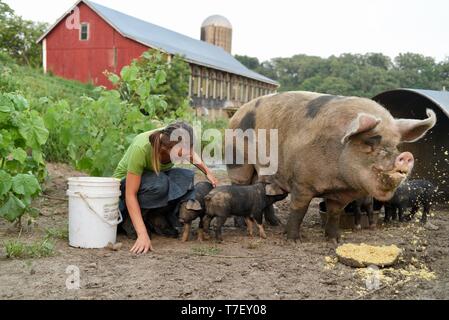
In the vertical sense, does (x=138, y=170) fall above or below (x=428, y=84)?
below

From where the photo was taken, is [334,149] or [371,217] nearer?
[334,149]

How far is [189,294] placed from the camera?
3674mm

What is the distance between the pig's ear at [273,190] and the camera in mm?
5734

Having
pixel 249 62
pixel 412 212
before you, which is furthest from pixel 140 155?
pixel 249 62

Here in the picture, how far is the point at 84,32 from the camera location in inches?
1047

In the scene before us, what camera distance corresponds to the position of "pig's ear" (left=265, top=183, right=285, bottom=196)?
5.73 metres

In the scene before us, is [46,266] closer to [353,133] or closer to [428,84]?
[353,133]

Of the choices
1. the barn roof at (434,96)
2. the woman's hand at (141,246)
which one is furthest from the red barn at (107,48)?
the woman's hand at (141,246)

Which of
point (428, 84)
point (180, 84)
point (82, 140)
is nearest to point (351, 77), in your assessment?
point (428, 84)

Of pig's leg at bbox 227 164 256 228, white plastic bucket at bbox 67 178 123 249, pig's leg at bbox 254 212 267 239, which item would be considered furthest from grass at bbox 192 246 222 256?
pig's leg at bbox 227 164 256 228

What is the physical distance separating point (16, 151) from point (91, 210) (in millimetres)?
937

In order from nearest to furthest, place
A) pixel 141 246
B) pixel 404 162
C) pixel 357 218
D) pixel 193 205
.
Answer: pixel 404 162 < pixel 141 246 < pixel 193 205 < pixel 357 218

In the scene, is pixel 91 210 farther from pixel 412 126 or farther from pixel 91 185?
pixel 412 126
